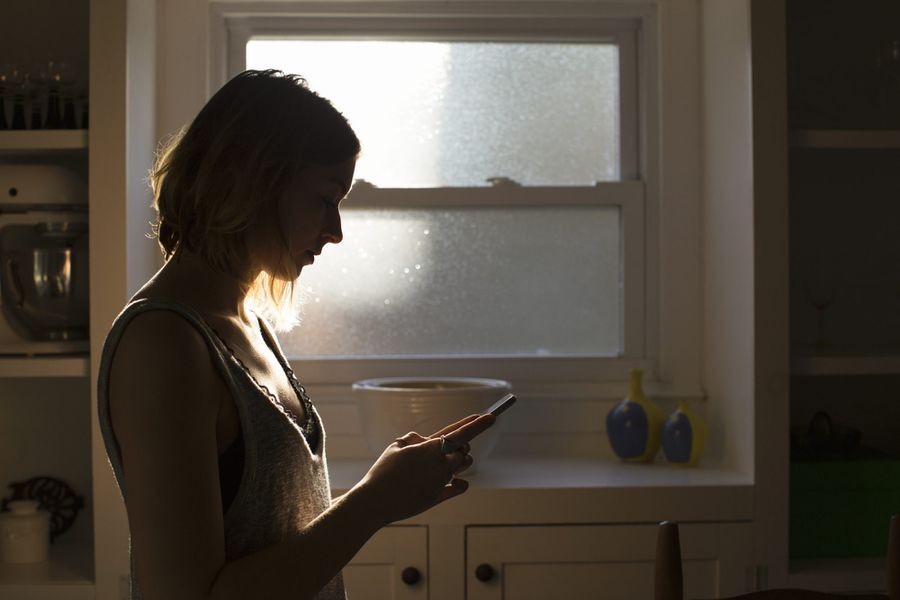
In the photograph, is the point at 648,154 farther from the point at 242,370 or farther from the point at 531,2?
the point at 242,370

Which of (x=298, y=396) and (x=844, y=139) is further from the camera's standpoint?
(x=844, y=139)

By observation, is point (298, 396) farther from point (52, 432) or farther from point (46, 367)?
point (52, 432)

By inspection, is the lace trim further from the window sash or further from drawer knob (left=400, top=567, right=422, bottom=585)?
the window sash

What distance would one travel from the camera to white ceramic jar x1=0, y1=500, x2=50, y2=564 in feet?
6.33

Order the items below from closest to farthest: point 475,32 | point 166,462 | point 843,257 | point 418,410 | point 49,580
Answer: point 166,462 < point 49,580 < point 418,410 < point 843,257 < point 475,32

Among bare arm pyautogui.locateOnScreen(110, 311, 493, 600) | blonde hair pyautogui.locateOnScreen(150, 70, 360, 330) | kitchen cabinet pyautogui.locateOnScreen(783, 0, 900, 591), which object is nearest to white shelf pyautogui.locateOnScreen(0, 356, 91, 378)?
blonde hair pyautogui.locateOnScreen(150, 70, 360, 330)

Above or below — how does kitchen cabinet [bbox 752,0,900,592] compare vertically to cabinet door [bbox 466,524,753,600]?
above

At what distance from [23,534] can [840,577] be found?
1.60 meters

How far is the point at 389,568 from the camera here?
73.7 inches

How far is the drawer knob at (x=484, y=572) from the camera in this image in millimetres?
1866

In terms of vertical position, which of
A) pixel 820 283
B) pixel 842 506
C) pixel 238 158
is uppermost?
pixel 238 158

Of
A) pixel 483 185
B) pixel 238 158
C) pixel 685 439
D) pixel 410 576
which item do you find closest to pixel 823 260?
pixel 685 439

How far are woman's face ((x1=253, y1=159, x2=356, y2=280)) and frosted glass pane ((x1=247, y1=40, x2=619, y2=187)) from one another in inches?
52.4

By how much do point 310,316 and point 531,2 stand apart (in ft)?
2.99
